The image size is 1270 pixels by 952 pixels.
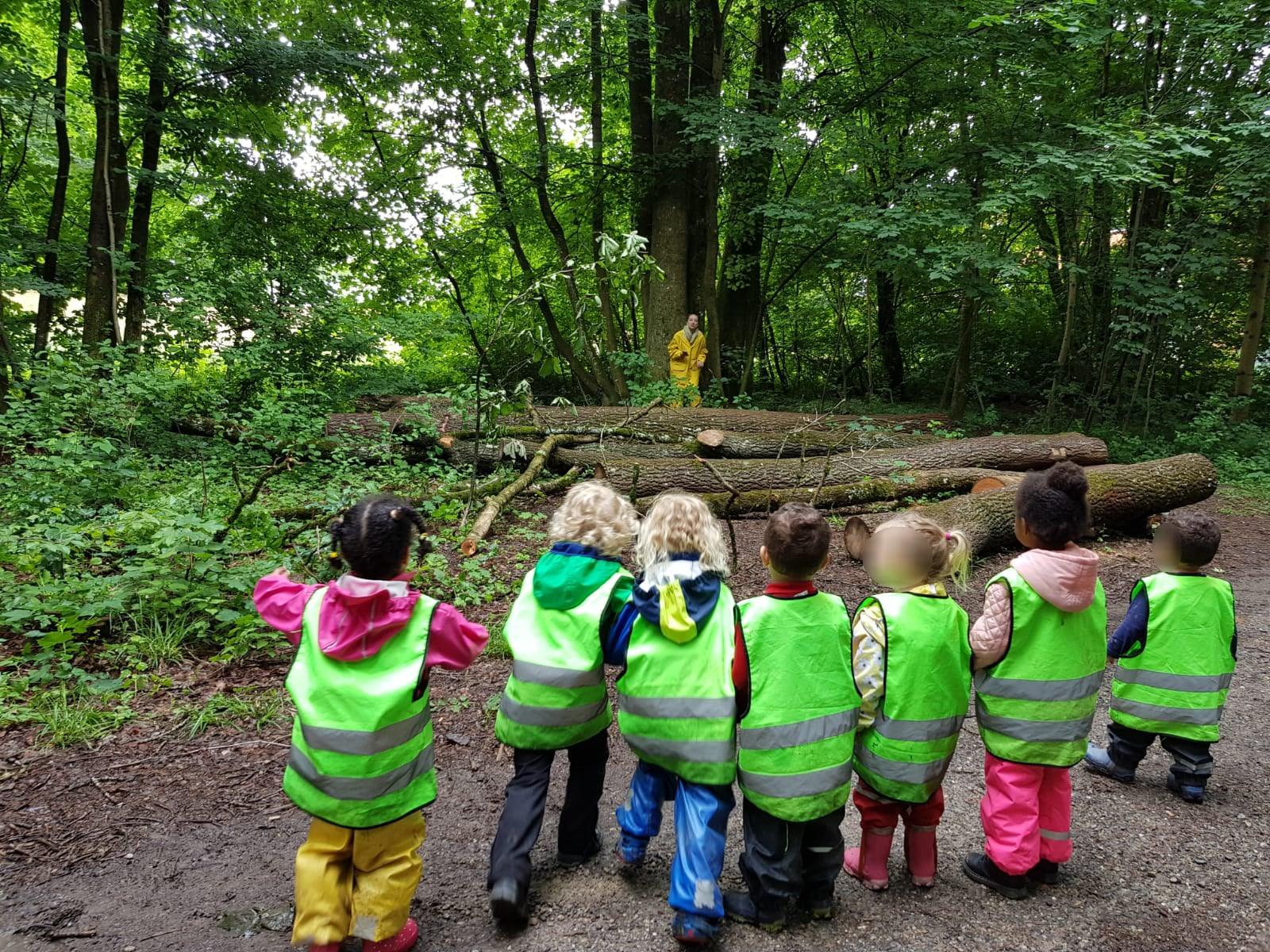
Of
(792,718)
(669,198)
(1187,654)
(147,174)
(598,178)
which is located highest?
(598,178)

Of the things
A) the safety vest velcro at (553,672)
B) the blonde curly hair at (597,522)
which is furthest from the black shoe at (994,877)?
the blonde curly hair at (597,522)

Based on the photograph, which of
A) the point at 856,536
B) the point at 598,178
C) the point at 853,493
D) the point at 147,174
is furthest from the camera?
the point at 598,178

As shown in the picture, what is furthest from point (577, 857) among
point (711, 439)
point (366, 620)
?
point (711, 439)

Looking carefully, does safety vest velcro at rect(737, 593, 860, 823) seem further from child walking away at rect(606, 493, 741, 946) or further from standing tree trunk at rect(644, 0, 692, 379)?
standing tree trunk at rect(644, 0, 692, 379)

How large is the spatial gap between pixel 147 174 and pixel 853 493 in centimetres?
1012

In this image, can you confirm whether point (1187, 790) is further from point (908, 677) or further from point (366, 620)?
point (366, 620)

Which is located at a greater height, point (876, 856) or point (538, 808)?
point (538, 808)

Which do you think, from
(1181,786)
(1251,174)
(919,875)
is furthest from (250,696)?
(1251,174)

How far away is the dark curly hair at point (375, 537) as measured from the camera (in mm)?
2186

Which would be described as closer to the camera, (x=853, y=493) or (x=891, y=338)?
(x=853, y=493)

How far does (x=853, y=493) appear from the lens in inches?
299

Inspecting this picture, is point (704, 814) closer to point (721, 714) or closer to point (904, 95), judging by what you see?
point (721, 714)

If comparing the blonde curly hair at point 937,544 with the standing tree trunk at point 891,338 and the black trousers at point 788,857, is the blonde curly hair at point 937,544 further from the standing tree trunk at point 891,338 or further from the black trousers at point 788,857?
the standing tree trunk at point 891,338

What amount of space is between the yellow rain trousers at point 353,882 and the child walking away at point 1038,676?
2172 mm
